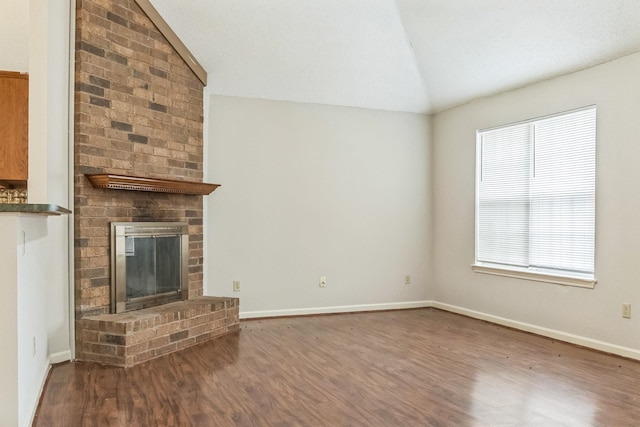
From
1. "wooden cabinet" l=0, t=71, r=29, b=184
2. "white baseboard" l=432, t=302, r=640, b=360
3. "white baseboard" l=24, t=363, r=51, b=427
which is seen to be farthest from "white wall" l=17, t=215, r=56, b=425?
"white baseboard" l=432, t=302, r=640, b=360

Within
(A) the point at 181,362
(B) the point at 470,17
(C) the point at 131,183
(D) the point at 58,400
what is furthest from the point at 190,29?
(D) the point at 58,400

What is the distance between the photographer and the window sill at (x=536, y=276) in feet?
14.7

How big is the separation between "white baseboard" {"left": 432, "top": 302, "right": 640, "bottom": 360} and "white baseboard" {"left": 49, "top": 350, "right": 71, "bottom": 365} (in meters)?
4.11

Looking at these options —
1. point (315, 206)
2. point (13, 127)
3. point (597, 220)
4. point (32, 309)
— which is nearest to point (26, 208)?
point (32, 309)

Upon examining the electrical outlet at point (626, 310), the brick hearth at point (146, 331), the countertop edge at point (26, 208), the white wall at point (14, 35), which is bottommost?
the brick hearth at point (146, 331)

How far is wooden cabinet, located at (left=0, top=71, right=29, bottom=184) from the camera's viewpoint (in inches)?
174

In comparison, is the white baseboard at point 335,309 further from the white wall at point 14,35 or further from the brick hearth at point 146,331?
the white wall at point 14,35

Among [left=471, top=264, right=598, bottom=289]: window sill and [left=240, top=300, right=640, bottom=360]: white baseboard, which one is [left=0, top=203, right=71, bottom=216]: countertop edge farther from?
[left=471, top=264, right=598, bottom=289]: window sill

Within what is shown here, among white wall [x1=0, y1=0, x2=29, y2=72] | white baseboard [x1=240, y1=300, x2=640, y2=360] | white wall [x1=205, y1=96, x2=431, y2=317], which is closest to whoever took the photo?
white baseboard [x1=240, y1=300, x2=640, y2=360]

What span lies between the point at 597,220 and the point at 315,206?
9.55 ft

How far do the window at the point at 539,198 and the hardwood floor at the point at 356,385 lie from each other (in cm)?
83

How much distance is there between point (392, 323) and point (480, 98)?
2700 millimetres

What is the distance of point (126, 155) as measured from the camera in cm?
429

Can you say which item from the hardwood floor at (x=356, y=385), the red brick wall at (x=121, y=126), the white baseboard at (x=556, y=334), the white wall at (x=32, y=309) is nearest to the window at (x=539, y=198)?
the white baseboard at (x=556, y=334)
